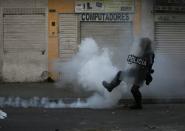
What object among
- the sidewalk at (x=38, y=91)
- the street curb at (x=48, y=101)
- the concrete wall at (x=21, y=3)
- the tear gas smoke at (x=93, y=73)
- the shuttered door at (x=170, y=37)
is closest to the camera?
the tear gas smoke at (x=93, y=73)

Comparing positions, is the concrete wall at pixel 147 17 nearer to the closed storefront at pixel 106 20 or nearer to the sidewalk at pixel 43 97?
the closed storefront at pixel 106 20

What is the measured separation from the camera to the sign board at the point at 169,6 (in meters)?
21.2

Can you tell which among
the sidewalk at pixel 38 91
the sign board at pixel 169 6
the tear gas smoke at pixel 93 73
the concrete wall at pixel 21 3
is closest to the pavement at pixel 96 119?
the tear gas smoke at pixel 93 73

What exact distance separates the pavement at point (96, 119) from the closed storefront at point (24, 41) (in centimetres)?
644

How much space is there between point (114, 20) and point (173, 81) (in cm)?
389

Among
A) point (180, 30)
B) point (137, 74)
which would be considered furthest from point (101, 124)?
point (180, 30)

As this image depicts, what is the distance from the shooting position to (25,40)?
21109 millimetres

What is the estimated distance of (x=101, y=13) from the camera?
21.1 m

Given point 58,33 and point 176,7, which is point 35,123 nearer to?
point 58,33

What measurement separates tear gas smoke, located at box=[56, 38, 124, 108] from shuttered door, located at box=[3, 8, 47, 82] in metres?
5.92

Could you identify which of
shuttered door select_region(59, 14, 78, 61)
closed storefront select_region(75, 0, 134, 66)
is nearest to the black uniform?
closed storefront select_region(75, 0, 134, 66)

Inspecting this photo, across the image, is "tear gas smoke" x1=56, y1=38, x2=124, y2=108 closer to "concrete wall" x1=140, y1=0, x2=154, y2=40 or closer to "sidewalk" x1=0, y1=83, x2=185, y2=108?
"sidewalk" x1=0, y1=83, x2=185, y2=108

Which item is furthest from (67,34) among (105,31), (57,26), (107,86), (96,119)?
(96,119)

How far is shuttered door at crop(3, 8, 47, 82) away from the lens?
21.0 metres
